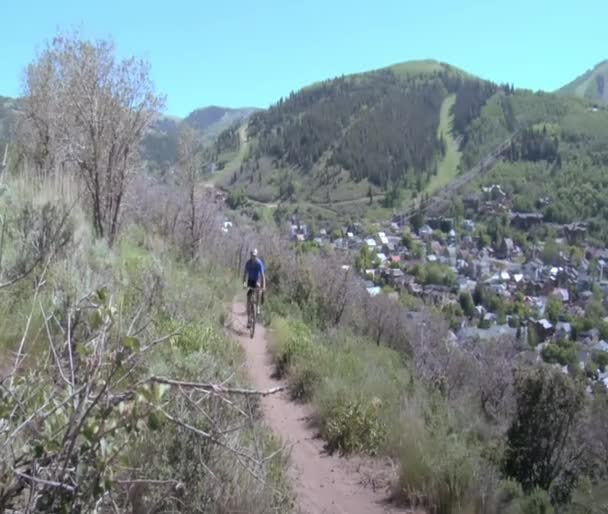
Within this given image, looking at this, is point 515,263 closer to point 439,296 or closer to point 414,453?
point 439,296

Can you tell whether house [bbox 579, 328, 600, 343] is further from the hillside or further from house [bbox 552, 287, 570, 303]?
the hillside

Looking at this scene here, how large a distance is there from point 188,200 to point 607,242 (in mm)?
72897

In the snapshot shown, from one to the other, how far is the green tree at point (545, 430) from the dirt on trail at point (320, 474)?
2.23 metres

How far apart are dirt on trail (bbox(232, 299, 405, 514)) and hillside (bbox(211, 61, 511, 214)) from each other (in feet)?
327

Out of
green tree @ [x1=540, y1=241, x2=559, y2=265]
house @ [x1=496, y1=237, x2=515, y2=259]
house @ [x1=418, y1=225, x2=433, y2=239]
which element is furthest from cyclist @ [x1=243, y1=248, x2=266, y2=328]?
house @ [x1=418, y1=225, x2=433, y2=239]

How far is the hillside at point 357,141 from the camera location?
11688cm

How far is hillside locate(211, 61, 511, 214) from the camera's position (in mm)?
116875

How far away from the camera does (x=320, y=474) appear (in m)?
6.67

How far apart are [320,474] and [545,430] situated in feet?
12.5

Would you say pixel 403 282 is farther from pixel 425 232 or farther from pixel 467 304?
pixel 425 232

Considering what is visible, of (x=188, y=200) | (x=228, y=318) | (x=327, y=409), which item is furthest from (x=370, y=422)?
(x=188, y=200)

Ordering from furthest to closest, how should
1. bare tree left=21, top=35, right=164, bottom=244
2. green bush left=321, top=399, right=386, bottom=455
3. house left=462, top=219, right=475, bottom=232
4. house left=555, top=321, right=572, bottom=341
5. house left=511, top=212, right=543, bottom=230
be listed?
house left=462, top=219, right=475, bottom=232 → house left=511, top=212, right=543, bottom=230 → house left=555, top=321, right=572, bottom=341 → bare tree left=21, top=35, right=164, bottom=244 → green bush left=321, top=399, right=386, bottom=455

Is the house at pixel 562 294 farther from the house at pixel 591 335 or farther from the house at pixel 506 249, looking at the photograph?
the house at pixel 506 249

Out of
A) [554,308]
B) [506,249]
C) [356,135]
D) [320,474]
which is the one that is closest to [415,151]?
[356,135]
